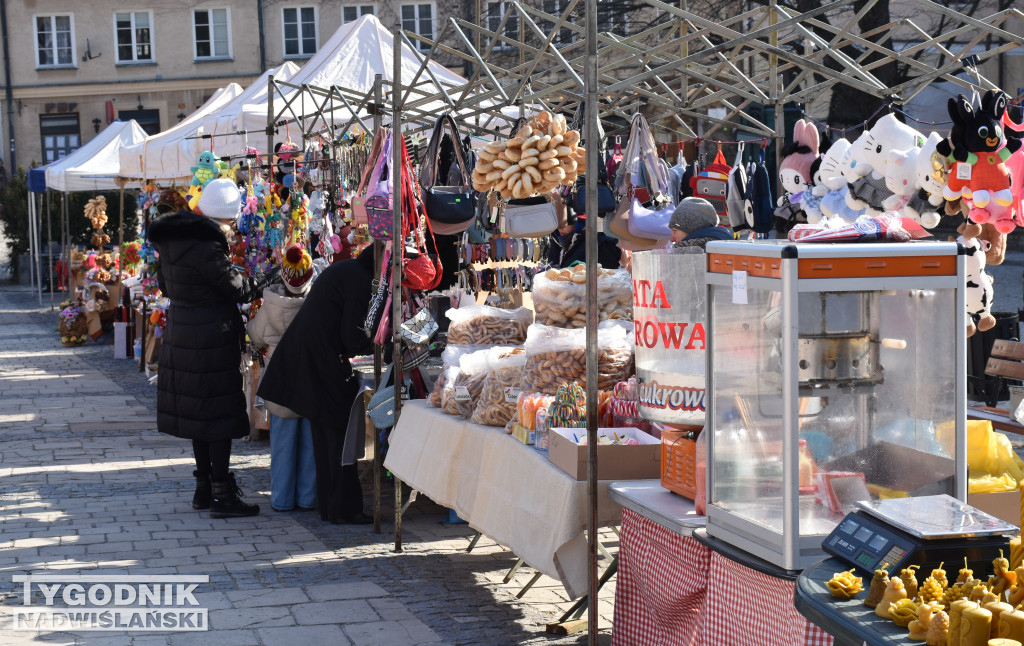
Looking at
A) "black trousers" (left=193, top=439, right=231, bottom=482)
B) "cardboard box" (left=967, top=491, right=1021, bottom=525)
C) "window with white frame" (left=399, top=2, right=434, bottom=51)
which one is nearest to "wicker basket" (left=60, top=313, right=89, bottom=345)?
"black trousers" (left=193, top=439, right=231, bottom=482)

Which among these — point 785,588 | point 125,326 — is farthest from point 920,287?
point 125,326

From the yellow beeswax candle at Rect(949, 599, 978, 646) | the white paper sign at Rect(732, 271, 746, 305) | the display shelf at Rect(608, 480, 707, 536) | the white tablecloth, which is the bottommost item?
the white tablecloth

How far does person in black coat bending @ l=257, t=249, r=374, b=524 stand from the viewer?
23.0ft

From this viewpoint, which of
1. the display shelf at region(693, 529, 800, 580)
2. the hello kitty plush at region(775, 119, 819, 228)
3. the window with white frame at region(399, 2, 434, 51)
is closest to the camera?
the display shelf at region(693, 529, 800, 580)

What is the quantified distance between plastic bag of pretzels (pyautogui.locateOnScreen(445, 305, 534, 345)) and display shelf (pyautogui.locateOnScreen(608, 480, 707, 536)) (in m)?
2.12

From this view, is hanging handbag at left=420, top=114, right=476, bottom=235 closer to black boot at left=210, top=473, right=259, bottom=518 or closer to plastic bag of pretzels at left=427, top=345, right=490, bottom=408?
plastic bag of pretzels at left=427, top=345, right=490, bottom=408

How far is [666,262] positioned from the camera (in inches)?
175

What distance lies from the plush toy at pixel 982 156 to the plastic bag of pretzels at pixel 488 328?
256cm

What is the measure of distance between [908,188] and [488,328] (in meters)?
2.43

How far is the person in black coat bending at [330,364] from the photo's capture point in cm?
Answer: 702

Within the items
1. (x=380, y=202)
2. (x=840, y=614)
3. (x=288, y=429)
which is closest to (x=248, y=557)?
(x=288, y=429)

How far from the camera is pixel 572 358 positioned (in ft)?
17.2

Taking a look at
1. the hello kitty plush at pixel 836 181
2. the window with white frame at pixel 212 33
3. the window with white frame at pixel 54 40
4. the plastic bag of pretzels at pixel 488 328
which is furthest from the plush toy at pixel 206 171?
the window with white frame at pixel 54 40

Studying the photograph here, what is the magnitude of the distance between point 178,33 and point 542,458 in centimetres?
3208
